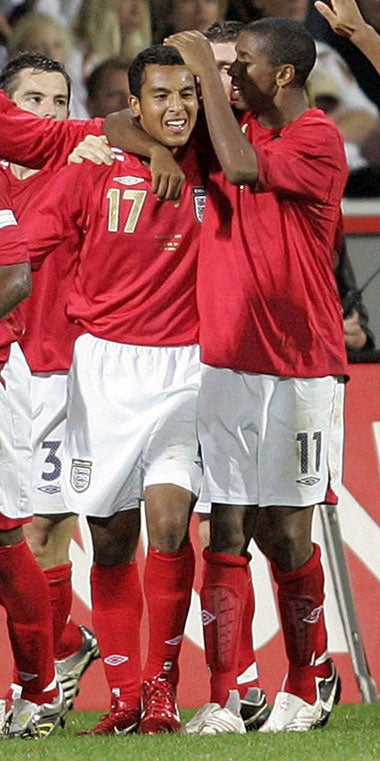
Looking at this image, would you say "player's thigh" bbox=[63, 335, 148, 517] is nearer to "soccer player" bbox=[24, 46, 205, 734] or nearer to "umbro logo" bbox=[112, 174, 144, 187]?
"soccer player" bbox=[24, 46, 205, 734]

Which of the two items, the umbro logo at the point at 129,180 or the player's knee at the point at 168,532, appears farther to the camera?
the umbro logo at the point at 129,180

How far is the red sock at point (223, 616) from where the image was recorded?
4855 mm

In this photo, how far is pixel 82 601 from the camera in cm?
614

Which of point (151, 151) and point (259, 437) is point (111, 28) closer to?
point (151, 151)

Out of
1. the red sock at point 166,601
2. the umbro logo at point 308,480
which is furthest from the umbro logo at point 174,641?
the umbro logo at point 308,480

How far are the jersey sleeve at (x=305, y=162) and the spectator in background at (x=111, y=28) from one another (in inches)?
148

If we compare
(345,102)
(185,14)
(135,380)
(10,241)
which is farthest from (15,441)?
(345,102)

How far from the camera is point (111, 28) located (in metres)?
8.59

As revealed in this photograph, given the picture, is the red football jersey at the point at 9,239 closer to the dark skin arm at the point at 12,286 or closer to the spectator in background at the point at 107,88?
the dark skin arm at the point at 12,286

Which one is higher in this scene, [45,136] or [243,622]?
[45,136]

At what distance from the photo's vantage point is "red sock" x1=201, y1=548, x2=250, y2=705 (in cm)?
486

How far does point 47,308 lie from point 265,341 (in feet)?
3.51

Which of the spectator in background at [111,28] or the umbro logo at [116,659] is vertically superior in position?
the spectator in background at [111,28]

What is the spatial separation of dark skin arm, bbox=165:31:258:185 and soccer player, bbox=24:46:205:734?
0.19 m
